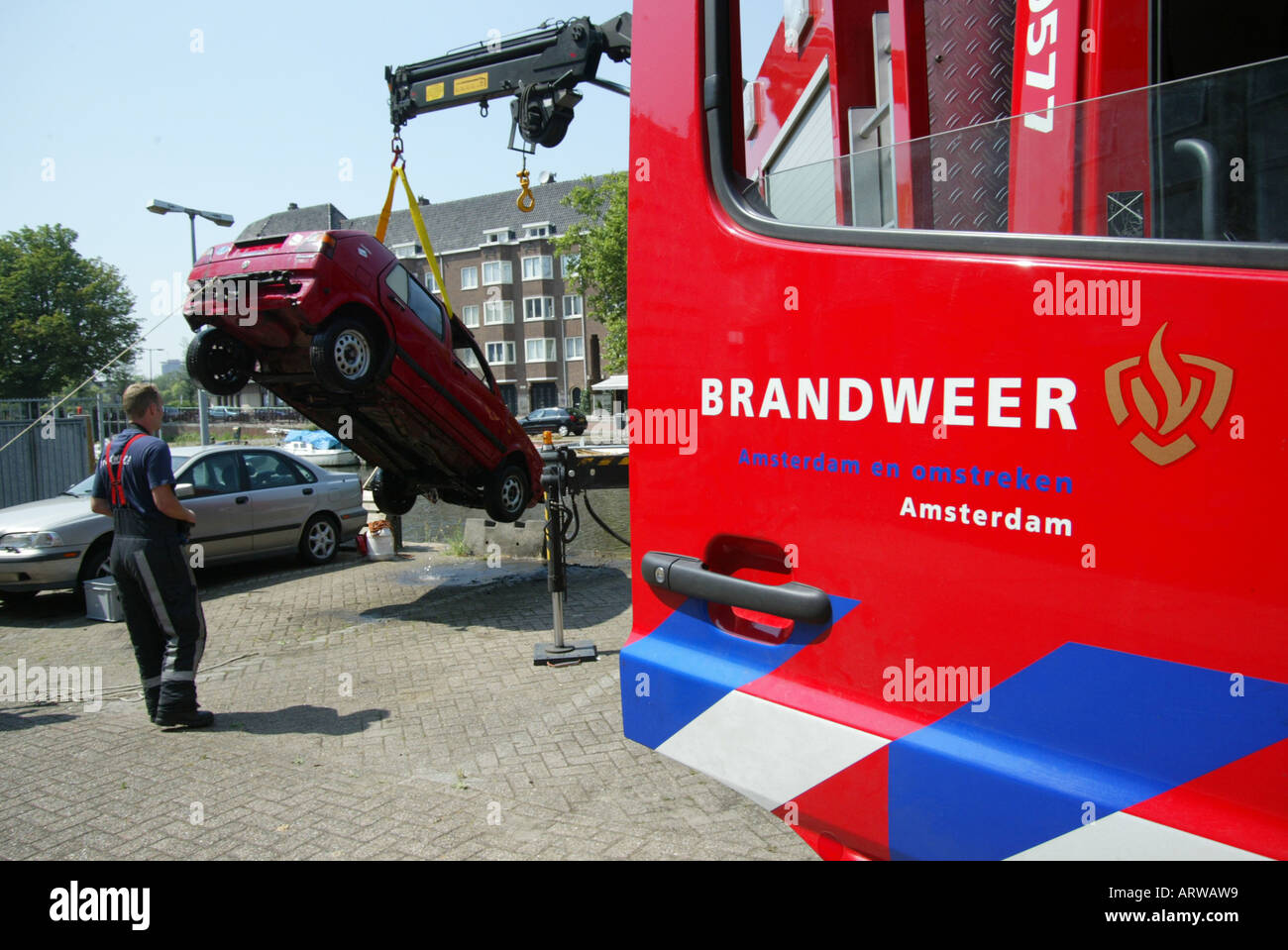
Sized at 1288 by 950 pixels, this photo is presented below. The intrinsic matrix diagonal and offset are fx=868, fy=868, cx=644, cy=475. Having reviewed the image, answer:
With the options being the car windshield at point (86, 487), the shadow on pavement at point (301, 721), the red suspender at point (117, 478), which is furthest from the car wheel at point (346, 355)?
the car windshield at point (86, 487)

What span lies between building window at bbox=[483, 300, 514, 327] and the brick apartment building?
71 mm

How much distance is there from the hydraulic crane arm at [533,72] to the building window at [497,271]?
55.7 meters

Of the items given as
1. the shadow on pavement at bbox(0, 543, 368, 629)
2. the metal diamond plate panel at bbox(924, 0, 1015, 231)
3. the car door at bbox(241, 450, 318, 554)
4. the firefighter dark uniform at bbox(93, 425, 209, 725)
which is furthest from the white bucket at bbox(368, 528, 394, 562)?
the metal diamond plate panel at bbox(924, 0, 1015, 231)

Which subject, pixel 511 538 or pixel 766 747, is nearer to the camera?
pixel 766 747

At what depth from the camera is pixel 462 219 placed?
2539 inches

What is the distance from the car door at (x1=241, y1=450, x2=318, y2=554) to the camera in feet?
33.0

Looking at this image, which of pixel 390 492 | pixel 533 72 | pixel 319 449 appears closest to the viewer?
pixel 533 72

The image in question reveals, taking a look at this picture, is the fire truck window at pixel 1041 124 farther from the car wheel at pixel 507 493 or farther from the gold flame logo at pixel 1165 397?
the car wheel at pixel 507 493

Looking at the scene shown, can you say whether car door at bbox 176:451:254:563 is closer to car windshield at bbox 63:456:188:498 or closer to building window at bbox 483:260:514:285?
car windshield at bbox 63:456:188:498

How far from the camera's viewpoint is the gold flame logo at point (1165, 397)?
1328 mm

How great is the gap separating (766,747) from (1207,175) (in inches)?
54.1

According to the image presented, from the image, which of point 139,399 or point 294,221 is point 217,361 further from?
point 294,221

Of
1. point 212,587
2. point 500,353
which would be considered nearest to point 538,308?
point 500,353
